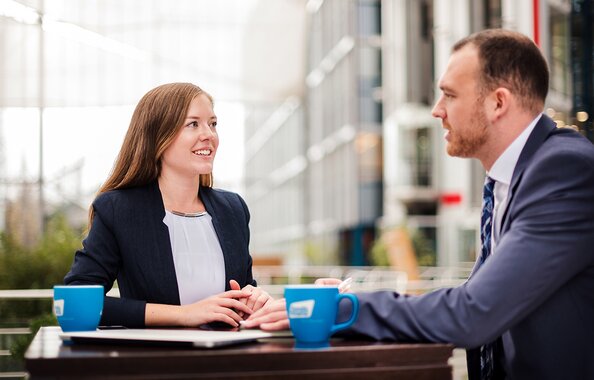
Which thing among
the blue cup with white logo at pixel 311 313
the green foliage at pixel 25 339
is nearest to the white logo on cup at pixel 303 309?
the blue cup with white logo at pixel 311 313

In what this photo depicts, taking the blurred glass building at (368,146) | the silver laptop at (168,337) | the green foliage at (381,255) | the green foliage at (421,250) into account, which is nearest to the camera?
the silver laptop at (168,337)

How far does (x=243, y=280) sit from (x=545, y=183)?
0.89 meters

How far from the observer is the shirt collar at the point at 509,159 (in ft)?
5.89

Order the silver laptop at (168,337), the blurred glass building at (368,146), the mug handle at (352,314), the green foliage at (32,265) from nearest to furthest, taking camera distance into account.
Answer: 1. the silver laptop at (168,337)
2. the mug handle at (352,314)
3. the green foliage at (32,265)
4. the blurred glass building at (368,146)

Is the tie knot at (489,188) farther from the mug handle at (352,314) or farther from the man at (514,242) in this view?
the mug handle at (352,314)

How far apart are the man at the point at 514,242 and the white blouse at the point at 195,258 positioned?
45cm

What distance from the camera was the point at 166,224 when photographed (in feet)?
6.84

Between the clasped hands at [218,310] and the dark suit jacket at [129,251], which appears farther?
the dark suit jacket at [129,251]

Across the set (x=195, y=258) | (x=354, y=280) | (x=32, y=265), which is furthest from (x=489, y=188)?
(x=354, y=280)

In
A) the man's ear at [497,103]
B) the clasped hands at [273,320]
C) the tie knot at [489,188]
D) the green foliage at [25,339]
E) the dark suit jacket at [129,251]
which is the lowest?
the green foliage at [25,339]

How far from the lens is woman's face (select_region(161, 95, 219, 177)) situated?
7.11 feet

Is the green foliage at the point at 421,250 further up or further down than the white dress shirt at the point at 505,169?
further down

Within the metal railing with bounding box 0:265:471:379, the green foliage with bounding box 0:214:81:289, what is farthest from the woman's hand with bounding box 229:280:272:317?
the green foliage with bounding box 0:214:81:289

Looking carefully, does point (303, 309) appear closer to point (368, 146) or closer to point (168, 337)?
point (168, 337)
